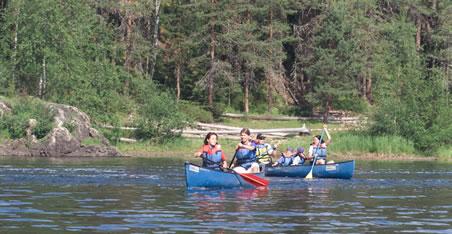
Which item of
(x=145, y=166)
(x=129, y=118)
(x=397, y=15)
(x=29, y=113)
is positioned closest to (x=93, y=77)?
(x=129, y=118)

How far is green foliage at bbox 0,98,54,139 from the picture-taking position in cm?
4894

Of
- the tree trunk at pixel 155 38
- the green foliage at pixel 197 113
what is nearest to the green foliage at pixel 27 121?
the green foliage at pixel 197 113

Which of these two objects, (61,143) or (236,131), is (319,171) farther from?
(236,131)

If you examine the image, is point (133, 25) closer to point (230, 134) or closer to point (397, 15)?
point (230, 134)

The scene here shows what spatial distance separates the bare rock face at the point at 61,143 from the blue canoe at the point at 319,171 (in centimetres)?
1434

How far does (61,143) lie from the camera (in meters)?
48.0

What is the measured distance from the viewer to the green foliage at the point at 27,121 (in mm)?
48938

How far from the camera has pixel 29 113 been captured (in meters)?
49.6

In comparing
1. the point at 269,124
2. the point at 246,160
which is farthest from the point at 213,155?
the point at 269,124

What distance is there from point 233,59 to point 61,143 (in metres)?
20.1

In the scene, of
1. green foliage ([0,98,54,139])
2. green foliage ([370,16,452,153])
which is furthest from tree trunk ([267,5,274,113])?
green foliage ([0,98,54,139])

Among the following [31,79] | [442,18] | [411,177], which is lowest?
[411,177]

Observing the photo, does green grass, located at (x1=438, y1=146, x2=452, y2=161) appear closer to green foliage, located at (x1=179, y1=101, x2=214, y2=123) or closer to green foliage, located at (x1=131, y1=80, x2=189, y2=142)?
green foliage, located at (x1=131, y1=80, x2=189, y2=142)

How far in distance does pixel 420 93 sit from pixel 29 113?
72.1ft
